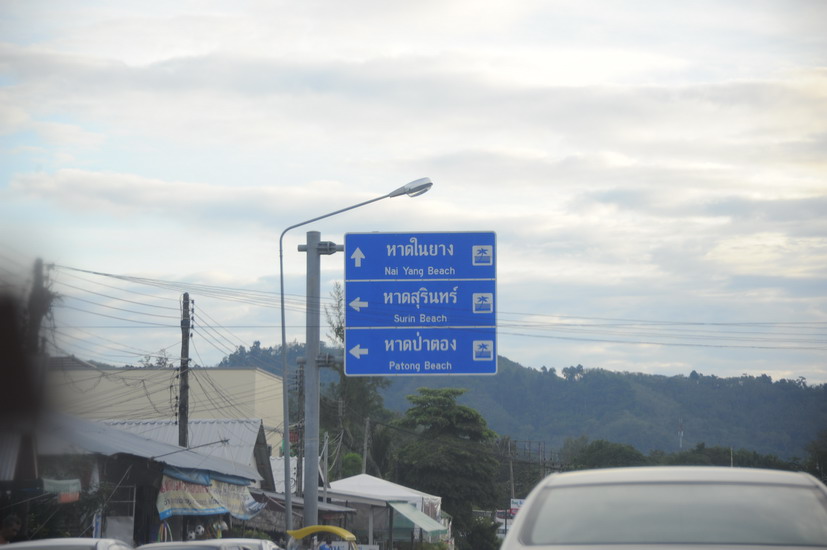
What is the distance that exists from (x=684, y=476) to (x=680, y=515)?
40 centimetres

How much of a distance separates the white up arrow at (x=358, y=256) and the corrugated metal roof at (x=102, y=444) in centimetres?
536

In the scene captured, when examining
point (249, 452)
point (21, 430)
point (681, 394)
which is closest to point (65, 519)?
point (21, 430)

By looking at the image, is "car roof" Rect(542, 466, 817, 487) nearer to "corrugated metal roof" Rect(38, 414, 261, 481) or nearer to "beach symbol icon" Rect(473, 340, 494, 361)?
"beach symbol icon" Rect(473, 340, 494, 361)

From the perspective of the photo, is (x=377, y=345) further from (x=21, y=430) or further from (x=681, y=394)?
(x=681, y=394)

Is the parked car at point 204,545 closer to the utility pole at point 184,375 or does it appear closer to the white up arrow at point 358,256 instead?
the white up arrow at point 358,256

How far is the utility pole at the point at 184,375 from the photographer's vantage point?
3181 centimetres

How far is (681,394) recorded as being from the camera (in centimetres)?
14075

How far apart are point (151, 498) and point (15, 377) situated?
3921 millimetres

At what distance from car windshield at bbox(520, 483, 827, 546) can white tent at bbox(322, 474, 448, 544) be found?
3232 cm

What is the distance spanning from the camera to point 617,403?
149750 mm

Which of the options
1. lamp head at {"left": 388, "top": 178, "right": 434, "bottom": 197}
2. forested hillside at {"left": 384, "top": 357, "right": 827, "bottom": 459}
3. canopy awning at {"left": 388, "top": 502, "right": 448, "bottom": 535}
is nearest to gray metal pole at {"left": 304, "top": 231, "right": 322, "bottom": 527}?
lamp head at {"left": 388, "top": 178, "right": 434, "bottom": 197}

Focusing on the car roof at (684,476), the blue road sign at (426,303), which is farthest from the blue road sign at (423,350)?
the car roof at (684,476)

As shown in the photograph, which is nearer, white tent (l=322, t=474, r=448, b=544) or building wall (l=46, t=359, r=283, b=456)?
white tent (l=322, t=474, r=448, b=544)

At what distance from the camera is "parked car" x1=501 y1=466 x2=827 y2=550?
3.82 metres
